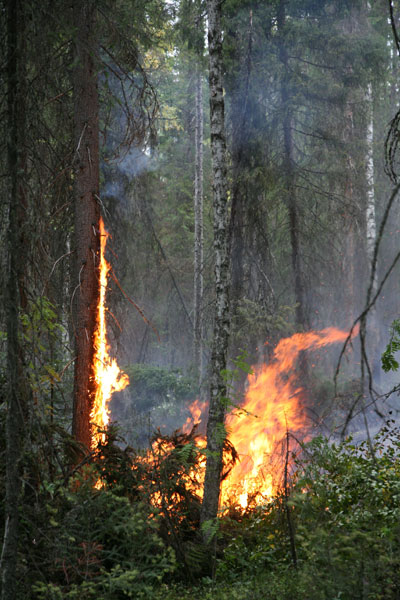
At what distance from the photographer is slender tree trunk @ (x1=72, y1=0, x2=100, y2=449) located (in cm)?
773

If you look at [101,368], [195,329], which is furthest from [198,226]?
[101,368]

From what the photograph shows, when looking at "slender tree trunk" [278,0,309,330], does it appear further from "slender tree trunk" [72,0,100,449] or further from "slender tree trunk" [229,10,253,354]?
"slender tree trunk" [72,0,100,449]

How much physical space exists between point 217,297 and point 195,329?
1240cm

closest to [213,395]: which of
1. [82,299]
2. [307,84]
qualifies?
[82,299]

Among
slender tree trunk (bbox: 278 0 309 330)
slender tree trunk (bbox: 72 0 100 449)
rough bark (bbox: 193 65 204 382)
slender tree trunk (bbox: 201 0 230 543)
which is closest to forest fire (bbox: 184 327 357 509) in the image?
slender tree trunk (bbox: 201 0 230 543)

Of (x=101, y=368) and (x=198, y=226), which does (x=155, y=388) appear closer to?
(x=198, y=226)

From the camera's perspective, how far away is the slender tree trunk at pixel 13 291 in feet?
14.1

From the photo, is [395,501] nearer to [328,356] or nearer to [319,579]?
[319,579]

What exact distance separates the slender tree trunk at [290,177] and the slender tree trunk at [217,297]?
18.1 ft

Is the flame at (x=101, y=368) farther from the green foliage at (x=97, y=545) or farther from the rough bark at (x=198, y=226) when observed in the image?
the rough bark at (x=198, y=226)

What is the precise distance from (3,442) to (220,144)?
509 centimetres

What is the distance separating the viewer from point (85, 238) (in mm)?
7816

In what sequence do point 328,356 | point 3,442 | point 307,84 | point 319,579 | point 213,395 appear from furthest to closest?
point 328,356 < point 307,84 < point 213,395 < point 3,442 < point 319,579

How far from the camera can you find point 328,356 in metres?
18.4
